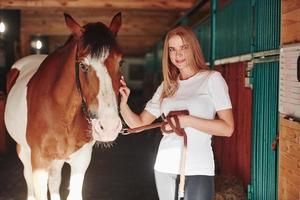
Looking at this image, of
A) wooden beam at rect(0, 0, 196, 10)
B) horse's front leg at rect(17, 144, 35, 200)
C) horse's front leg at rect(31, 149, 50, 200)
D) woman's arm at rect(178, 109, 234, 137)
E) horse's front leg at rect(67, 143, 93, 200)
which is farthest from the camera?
wooden beam at rect(0, 0, 196, 10)

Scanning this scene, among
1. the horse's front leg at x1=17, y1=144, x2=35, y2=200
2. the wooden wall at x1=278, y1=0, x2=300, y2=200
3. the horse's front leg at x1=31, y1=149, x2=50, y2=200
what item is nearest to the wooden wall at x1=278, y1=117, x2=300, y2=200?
the wooden wall at x1=278, y1=0, x2=300, y2=200

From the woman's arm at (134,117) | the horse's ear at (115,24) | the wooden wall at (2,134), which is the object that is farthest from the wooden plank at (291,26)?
the wooden wall at (2,134)

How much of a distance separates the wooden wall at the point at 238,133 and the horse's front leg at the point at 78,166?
1499 millimetres

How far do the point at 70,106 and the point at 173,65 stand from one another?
3.27ft

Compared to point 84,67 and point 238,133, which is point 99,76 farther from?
point 238,133

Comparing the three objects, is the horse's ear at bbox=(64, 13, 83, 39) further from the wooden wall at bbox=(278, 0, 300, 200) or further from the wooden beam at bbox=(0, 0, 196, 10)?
the wooden beam at bbox=(0, 0, 196, 10)

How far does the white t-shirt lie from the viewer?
83.7 inches

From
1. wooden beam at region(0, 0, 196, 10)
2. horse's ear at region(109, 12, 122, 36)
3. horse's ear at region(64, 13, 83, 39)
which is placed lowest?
horse's ear at region(64, 13, 83, 39)

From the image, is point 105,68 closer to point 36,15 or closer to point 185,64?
point 185,64

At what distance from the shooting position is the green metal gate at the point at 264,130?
3.03 metres

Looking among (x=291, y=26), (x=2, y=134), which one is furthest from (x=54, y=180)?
(x=2, y=134)

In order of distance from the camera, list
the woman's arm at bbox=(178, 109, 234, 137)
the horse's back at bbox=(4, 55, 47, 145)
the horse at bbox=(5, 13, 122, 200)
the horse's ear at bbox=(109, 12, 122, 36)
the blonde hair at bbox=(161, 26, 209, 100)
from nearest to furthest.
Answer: the woman's arm at bbox=(178, 109, 234, 137), the blonde hair at bbox=(161, 26, 209, 100), the horse at bbox=(5, 13, 122, 200), the horse's ear at bbox=(109, 12, 122, 36), the horse's back at bbox=(4, 55, 47, 145)

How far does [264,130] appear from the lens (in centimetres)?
325

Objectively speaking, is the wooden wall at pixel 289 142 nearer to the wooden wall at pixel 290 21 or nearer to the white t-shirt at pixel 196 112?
the wooden wall at pixel 290 21
